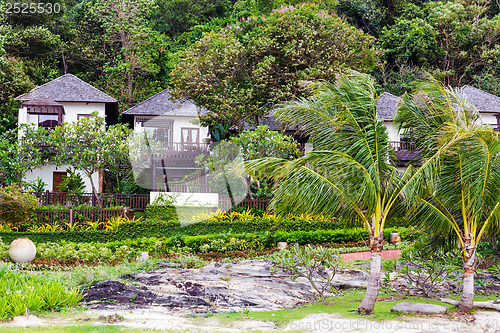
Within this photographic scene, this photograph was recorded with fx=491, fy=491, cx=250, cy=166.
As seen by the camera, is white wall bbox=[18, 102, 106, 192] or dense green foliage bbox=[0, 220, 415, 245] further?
white wall bbox=[18, 102, 106, 192]

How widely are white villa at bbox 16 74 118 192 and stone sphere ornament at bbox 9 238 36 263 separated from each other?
13.5 meters

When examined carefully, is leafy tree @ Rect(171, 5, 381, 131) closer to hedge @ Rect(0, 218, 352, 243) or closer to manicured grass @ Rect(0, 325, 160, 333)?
hedge @ Rect(0, 218, 352, 243)

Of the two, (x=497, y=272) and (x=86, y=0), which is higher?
(x=86, y=0)

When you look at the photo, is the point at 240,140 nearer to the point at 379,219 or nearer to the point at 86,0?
the point at 379,219

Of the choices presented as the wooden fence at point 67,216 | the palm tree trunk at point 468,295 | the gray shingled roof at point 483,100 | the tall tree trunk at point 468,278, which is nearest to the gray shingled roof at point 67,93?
the wooden fence at point 67,216

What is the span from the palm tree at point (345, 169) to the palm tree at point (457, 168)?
0.87 metres

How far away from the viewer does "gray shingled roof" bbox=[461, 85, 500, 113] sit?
110 ft

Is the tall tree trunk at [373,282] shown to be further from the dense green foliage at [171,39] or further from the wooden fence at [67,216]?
the dense green foliage at [171,39]

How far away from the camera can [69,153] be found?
24.7 meters

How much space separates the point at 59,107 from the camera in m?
30.2

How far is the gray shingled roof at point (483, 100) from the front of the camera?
33.5 m

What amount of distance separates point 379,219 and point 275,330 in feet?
11.2

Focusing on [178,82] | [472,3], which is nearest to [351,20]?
[472,3]

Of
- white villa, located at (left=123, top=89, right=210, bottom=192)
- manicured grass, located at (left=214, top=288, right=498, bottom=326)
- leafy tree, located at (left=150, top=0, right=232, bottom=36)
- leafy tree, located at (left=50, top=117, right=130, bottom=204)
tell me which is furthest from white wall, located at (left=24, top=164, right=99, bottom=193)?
manicured grass, located at (left=214, top=288, right=498, bottom=326)
